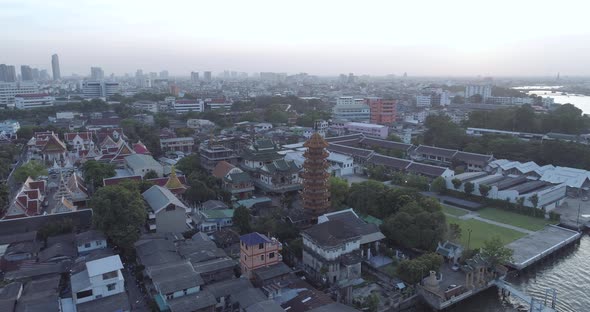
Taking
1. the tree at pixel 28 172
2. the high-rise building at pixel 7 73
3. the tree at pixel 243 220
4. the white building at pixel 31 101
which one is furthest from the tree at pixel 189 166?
the high-rise building at pixel 7 73

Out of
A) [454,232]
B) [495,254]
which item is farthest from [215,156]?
[495,254]

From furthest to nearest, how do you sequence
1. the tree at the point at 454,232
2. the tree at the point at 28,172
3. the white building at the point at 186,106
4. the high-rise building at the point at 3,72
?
the high-rise building at the point at 3,72 < the white building at the point at 186,106 < the tree at the point at 28,172 < the tree at the point at 454,232

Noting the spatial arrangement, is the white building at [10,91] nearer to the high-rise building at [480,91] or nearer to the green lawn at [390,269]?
the green lawn at [390,269]

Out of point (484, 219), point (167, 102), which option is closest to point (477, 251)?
point (484, 219)

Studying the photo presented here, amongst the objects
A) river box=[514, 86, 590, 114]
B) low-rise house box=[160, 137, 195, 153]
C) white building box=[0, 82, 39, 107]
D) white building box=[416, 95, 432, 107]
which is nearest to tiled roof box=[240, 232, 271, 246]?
low-rise house box=[160, 137, 195, 153]

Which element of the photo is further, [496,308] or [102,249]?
[102,249]

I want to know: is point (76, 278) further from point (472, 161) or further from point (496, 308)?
point (472, 161)
